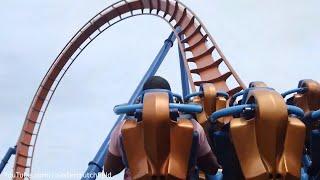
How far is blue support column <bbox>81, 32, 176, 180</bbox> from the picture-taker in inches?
209

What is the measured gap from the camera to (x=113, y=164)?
1625mm

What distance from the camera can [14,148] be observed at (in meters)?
8.72

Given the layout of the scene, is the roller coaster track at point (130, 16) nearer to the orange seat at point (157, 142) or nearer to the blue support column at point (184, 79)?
the blue support column at point (184, 79)

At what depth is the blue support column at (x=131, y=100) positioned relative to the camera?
5313mm

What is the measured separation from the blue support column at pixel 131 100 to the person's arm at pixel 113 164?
8.92 ft

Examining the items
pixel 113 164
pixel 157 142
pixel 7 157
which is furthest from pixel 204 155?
pixel 7 157

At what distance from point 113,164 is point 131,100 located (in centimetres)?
510

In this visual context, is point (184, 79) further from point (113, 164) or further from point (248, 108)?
point (248, 108)

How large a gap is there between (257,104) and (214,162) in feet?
1.13

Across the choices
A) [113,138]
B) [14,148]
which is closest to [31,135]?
[14,148]

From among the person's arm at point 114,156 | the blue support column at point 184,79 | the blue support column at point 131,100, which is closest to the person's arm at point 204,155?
the person's arm at point 114,156

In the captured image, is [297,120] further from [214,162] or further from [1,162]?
[1,162]

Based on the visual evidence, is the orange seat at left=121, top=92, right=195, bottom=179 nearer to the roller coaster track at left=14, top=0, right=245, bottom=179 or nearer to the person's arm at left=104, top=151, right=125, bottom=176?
the person's arm at left=104, top=151, right=125, bottom=176

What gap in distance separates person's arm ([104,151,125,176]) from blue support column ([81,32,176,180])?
272 centimetres
